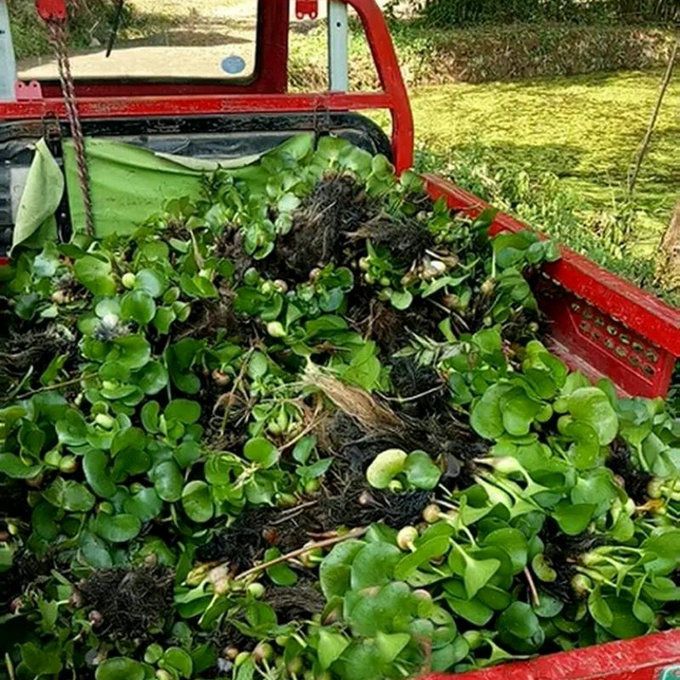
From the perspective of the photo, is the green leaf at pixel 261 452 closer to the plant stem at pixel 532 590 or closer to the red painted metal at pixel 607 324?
the plant stem at pixel 532 590

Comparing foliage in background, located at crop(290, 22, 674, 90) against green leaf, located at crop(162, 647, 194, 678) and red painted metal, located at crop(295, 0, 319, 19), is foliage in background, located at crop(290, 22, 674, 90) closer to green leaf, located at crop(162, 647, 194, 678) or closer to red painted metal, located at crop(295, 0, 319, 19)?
red painted metal, located at crop(295, 0, 319, 19)

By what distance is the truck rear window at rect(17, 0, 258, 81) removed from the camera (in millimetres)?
2826

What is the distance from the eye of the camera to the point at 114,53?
9.37ft

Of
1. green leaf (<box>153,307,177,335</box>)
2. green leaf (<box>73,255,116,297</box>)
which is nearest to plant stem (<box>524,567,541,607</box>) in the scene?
green leaf (<box>153,307,177,335</box>)

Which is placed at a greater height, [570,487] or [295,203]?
[295,203]

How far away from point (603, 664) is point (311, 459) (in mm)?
590

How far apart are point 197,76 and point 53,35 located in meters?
0.99

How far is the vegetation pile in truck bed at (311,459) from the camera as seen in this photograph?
1.12m

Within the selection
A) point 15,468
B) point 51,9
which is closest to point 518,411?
point 15,468

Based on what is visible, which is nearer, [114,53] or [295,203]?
[295,203]

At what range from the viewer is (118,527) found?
1356mm

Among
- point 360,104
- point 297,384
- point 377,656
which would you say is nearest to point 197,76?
point 360,104

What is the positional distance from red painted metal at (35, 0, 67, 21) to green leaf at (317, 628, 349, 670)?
1.53 m

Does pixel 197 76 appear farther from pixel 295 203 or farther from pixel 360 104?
pixel 295 203
